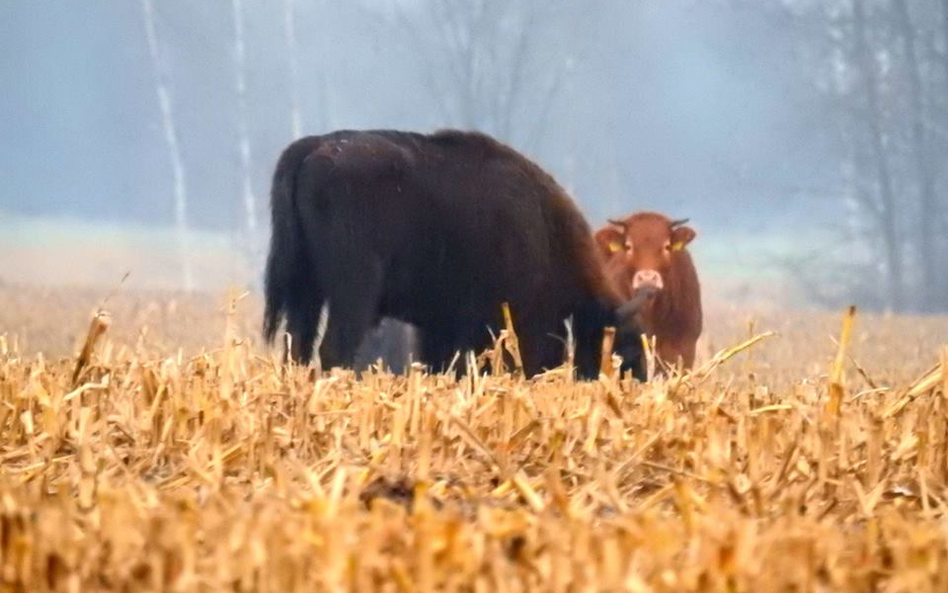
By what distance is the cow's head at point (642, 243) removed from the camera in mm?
7719

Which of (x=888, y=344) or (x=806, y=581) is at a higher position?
(x=806, y=581)

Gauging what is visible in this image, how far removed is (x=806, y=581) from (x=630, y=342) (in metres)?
5.36

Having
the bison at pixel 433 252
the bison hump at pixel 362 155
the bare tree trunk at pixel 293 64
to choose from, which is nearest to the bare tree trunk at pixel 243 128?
the bare tree trunk at pixel 293 64

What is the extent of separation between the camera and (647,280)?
294 inches

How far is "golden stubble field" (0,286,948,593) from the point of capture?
149cm

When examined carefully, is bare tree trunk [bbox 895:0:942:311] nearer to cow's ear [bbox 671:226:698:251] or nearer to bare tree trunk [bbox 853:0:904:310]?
bare tree trunk [bbox 853:0:904:310]

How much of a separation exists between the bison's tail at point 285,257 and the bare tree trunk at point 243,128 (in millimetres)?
17768

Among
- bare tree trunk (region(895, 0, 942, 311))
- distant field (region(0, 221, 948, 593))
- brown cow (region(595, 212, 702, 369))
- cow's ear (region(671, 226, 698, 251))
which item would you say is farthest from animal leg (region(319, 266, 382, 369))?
bare tree trunk (region(895, 0, 942, 311))

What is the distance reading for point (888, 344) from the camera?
973cm

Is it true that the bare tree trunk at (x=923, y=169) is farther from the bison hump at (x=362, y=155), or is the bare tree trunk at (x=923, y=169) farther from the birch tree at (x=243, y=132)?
the bison hump at (x=362, y=155)

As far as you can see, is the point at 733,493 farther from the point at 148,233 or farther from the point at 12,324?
the point at 148,233

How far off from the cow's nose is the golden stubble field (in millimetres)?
Answer: 3993

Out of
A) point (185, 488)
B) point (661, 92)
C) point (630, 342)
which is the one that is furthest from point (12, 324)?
point (661, 92)

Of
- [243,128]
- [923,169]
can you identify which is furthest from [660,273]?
[243,128]
